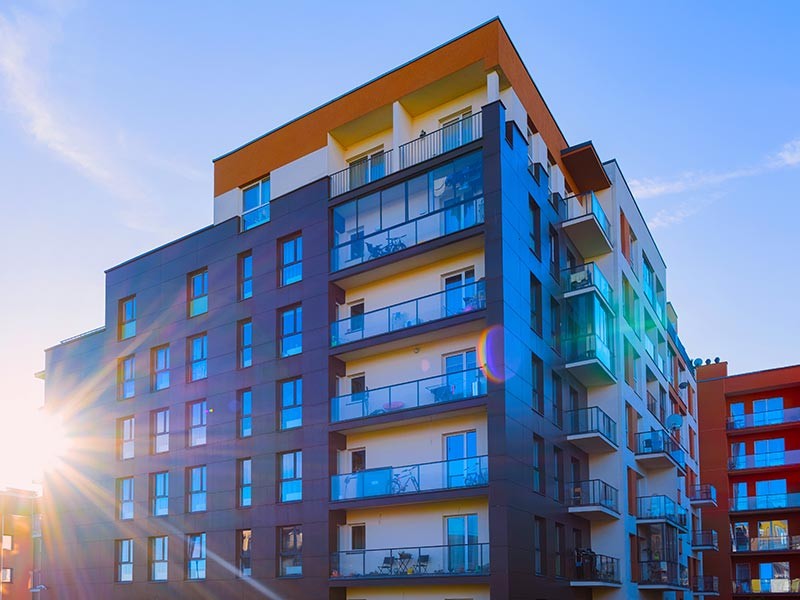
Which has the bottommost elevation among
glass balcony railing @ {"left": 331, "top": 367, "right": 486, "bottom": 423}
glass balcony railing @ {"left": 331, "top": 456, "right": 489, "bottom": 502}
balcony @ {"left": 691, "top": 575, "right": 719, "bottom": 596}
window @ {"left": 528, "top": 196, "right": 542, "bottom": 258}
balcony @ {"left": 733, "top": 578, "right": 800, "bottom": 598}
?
balcony @ {"left": 733, "top": 578, "right": 800, "bottom": 598}

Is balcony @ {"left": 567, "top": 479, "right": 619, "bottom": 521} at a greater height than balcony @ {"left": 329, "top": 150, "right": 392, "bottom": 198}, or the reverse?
balcony @ {"left": 329, "top": 150, "right": 392, "bottom": 198}

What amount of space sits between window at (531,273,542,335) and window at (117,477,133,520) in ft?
52.7

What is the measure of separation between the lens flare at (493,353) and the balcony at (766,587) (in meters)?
32.9

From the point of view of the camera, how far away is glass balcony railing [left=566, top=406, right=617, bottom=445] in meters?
28.4

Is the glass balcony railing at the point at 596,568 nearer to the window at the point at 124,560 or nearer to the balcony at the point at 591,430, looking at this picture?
the balcony at the point at 591,430

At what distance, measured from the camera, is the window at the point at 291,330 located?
27.7 metres

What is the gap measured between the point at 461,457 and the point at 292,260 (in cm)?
883

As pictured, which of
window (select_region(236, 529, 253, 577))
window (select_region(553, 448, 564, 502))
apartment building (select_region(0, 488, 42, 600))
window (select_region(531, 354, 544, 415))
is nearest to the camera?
window (select_region(531, 354, 544, 415))

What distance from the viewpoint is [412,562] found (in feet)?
77.0

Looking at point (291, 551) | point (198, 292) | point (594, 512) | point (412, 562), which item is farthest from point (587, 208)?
point (291, 551)

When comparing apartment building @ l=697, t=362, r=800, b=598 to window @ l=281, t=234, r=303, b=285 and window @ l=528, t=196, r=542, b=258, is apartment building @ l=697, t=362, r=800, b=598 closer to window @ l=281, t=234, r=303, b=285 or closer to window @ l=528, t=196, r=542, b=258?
window @ l=528, t=196, r=542, b=258

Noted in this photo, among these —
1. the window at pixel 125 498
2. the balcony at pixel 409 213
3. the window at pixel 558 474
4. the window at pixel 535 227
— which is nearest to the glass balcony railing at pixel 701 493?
the window at pixel 558 474

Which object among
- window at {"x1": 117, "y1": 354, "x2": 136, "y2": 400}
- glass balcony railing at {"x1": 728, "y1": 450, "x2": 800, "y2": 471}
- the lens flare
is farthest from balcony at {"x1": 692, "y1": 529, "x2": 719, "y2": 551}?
window at {"x1": 117, "y1": 354, "x2": 136, "y2": 400}

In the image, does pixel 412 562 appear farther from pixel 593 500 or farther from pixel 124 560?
pixel 124 560
